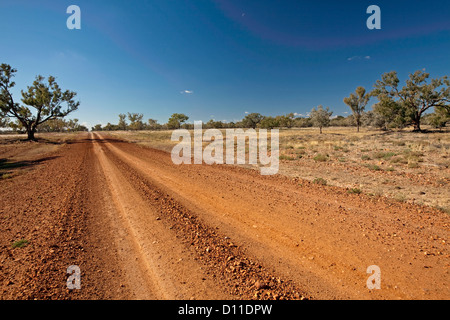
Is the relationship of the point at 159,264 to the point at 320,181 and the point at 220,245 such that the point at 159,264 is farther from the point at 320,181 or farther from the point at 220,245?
the point at 320,181

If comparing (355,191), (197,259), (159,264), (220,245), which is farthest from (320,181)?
(159,264)

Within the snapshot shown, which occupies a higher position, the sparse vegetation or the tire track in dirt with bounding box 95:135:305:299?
the sparse vegetation

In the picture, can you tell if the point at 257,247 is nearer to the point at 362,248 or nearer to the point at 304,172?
the point at 362,248

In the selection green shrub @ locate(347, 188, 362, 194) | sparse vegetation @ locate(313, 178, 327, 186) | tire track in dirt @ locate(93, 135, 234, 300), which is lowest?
tire track in dirt @ locate(93, 135, 234, 300)

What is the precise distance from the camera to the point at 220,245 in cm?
436

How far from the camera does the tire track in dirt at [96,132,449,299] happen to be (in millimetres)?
3293

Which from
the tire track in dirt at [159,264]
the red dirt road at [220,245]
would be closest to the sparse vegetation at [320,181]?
the red dirt road at [220,245]

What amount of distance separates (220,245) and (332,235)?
112 inches

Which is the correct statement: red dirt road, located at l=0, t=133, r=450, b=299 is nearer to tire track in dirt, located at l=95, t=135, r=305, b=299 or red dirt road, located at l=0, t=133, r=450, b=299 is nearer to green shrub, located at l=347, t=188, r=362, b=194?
tire track in dirt, located at l=95, t=135, r=305, b=299

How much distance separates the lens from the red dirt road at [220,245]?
3.17 meters

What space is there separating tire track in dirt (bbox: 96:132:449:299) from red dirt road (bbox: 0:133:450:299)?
0.08 ft

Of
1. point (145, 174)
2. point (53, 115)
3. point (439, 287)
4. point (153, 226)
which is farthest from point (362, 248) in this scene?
point (53, 115)

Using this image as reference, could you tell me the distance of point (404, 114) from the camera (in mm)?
33344

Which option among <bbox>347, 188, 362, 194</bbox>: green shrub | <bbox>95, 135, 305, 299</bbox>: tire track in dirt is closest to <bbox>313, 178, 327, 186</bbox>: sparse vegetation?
<bbox>347, 188, 362, 194</bbox>: green shrub
